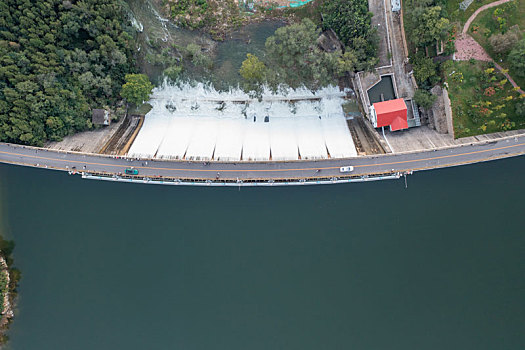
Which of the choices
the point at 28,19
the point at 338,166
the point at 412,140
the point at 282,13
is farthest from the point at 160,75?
the point at 412,140

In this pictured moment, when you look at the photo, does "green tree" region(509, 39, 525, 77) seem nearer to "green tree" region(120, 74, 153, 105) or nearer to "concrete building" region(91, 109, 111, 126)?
"green tree" region(120, 74, 153, 105)

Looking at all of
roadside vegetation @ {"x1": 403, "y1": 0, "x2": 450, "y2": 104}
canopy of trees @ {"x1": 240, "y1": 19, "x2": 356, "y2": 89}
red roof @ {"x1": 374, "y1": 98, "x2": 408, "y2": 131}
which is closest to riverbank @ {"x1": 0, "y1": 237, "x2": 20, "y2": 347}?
canopy of trees @ {"x1": 240, "y1": 19, "x2": 356, "y2": 89}

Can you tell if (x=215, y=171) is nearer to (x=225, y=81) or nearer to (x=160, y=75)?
(x=225, y=81)

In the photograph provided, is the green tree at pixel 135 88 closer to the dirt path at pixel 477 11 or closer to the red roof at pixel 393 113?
the red roof at pixel 393 113

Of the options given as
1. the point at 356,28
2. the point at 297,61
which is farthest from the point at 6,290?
the point at 356,28

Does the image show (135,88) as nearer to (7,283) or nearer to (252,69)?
(252,69)

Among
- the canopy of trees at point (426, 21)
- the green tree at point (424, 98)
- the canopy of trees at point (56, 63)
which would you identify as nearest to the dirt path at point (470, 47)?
the canopy of trees at point (426, 21)
